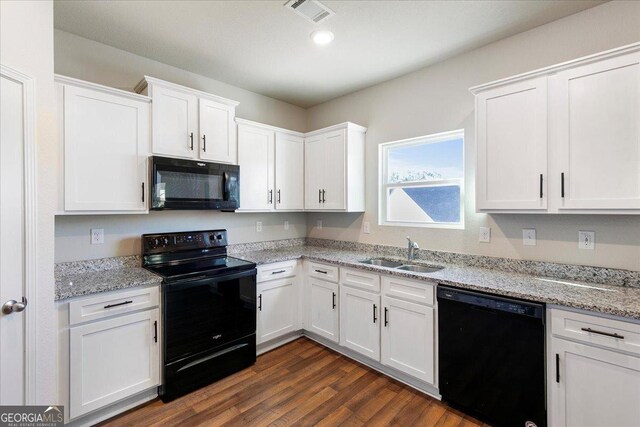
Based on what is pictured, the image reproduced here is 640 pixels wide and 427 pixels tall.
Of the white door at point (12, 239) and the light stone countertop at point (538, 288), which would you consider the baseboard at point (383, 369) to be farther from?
the white door at point (12, 239)

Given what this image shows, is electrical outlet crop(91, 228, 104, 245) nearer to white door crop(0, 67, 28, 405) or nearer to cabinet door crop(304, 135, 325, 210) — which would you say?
white door crop(0, 67, 28, 405)

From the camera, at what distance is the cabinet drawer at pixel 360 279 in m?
2.52

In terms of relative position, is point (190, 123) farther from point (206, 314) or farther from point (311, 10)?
point (206, 314)

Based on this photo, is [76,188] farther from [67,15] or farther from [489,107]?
[489,107]

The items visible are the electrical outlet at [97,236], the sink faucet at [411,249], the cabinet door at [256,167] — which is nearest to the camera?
the electrical outlet at [97,236]

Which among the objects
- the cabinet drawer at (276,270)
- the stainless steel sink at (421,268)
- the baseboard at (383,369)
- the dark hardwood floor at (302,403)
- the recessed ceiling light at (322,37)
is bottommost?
the dark hardwood floor at (302,403)

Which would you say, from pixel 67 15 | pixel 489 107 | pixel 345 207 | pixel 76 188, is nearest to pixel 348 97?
pixel 345 207

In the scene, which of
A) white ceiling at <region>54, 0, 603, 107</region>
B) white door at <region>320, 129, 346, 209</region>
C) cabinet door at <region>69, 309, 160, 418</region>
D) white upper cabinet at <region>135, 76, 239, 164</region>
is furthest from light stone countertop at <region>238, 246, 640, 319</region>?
white ceiling at <region>54, 0, 603, 107</region>

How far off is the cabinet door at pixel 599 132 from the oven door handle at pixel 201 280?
2376 mm

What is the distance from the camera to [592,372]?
1561 millimetres

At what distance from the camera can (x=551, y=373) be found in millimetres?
1679

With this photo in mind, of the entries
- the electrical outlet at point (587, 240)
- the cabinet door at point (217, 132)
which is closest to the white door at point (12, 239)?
the cabinet door at point (217, 132)

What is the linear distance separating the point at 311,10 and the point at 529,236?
2257mm

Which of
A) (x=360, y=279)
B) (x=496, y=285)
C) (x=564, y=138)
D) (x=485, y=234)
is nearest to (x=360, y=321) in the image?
(x=360, y=279)
